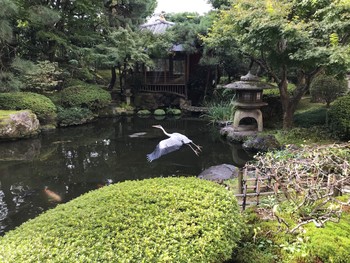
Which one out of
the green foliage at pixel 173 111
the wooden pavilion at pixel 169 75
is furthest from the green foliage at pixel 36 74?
the green foliage at pixel 173 111

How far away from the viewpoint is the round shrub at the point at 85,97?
15.4 m

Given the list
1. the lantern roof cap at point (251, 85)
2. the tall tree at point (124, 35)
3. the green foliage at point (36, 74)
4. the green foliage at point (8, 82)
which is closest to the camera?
the lantern roof cap at point (251, 85)

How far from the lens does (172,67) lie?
64.0 ft

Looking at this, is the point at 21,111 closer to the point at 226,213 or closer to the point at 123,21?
the point at 123,21

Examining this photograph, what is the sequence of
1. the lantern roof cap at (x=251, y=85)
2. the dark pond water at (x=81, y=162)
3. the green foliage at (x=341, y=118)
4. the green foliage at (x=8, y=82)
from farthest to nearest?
1. the green foliage at (x=8, y=82)
2. the lantern roof cap at (x=251, y=85)
3. the green foliage at (x=341, y=118)
4. the dark pond water at (x=81, y=162)

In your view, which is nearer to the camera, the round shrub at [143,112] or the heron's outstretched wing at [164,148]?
the heron's outstretched wing at [164,148]

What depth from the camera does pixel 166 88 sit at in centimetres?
1956

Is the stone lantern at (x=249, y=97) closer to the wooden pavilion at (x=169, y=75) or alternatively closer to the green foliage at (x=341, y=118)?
the green foliage at (x=341, y=118)

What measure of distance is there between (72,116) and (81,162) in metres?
5.96

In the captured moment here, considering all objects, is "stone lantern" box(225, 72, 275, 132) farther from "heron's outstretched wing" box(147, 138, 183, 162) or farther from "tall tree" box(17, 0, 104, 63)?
"tall tree" box(17, 0, 104, 63)

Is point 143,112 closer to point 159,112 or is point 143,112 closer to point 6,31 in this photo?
point 159,112

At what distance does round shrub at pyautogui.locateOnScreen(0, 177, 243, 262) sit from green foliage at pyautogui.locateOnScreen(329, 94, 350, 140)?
277 inches

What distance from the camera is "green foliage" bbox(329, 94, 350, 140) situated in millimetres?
8570

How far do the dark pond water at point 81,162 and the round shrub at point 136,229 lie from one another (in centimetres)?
357
